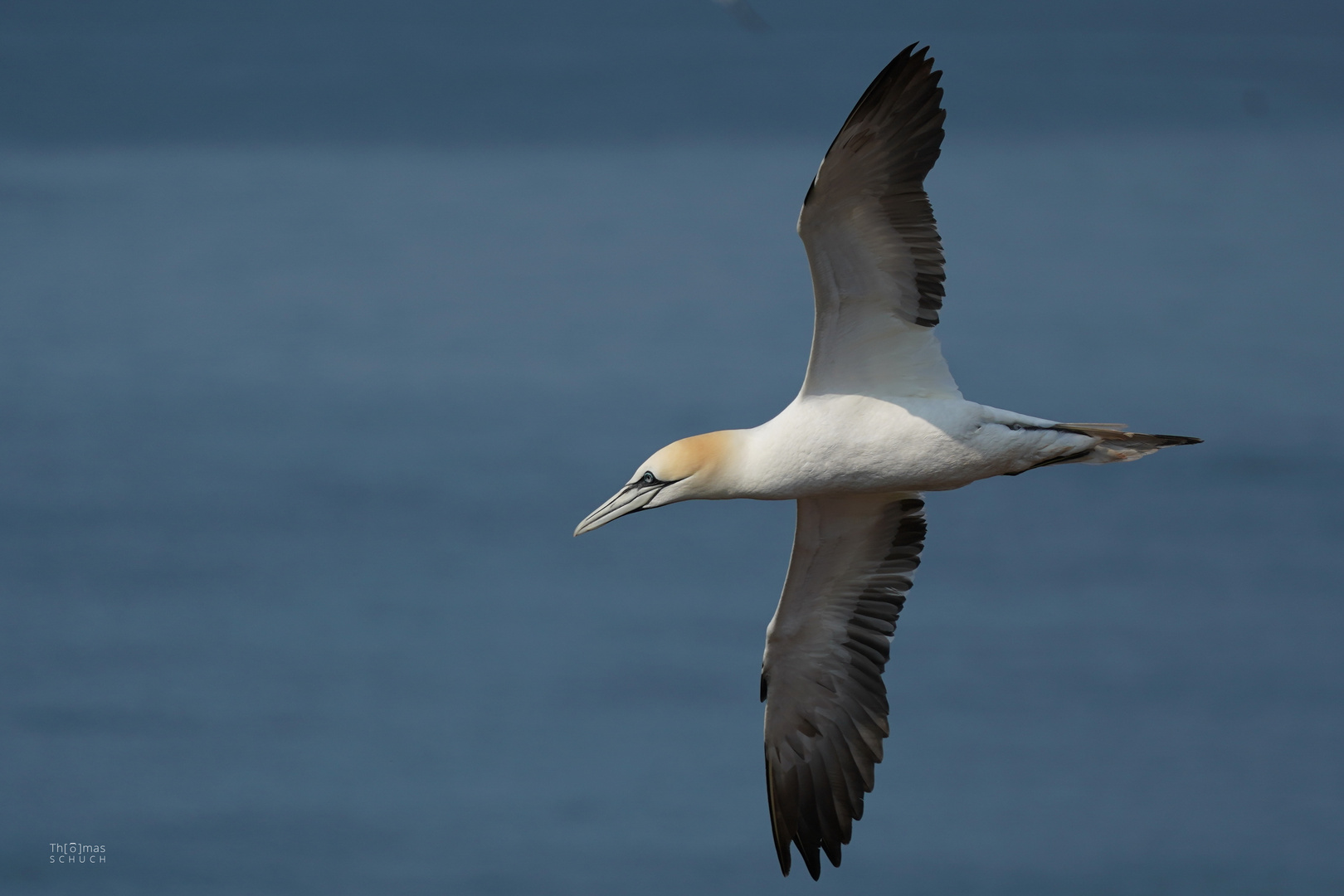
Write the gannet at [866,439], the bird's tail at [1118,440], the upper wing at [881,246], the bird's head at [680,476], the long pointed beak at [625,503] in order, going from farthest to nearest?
1. the long pointed beak at [625,503]
2. the bird's head at [680,476]
3. the bird's tail at [1118,440]
4. the gannet at [866,439]
5. the upper wing at [881,246]

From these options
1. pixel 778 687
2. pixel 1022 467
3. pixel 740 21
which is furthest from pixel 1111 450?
pixel 740 21

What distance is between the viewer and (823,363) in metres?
8.59

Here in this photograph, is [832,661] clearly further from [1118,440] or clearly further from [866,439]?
[1118,440]

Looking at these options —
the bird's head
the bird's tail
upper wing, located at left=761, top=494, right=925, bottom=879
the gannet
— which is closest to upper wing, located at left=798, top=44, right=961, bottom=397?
the gannet

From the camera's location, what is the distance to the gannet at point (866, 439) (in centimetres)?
800

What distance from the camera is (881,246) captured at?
8.23 metres

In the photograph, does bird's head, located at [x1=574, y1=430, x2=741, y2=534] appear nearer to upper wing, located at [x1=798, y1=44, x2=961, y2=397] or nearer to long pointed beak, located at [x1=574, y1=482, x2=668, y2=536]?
long pointed beak, located at [x1=574, y1=482, x2=668, y2=536]

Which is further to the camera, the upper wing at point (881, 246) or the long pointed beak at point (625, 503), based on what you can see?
the long pointed beak at point (625, 503)

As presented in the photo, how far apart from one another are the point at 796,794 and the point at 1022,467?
99.4 inches

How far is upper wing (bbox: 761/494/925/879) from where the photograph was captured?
944cm

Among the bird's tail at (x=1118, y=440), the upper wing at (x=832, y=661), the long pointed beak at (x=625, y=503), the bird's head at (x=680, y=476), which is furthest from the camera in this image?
the upper wing at (x=832, y=661)

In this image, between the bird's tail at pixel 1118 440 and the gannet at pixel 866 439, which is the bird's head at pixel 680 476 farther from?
the bird's tail at pixel 1118 440

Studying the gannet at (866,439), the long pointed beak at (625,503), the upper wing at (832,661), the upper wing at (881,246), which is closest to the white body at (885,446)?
the gannet at (866,439)

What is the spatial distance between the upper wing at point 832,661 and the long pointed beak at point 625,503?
0.98 metres
